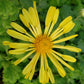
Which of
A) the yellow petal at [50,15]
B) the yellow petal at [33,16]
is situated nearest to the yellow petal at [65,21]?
the yellow petal at [50,15]

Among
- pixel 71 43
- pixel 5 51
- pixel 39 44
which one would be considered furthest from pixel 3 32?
pixel 71 43

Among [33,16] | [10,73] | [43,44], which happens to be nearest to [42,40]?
[43,44]

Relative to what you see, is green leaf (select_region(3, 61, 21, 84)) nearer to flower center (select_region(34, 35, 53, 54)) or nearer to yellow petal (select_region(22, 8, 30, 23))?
flower center (select_region(34, 35, 53, 54))

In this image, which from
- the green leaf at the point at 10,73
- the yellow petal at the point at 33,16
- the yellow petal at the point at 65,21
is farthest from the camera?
the green leaf at the point at 10,73

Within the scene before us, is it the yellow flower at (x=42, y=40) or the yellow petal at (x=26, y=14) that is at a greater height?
the yellow petal at (x=26, y=14)

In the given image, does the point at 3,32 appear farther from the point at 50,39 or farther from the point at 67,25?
the point at 67,25

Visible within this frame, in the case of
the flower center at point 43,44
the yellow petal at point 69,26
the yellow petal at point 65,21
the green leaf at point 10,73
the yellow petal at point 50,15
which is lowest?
the green leaf at point 10,73

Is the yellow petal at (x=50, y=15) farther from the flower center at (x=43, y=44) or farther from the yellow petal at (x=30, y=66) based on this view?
the yellow petal at (x=30, y=66)

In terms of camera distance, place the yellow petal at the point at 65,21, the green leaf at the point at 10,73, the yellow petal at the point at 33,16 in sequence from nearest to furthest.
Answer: the yellow petal at the point at 33,16 < the yellow petal at the point at 65,21 < the green leaf at the point at 10,73

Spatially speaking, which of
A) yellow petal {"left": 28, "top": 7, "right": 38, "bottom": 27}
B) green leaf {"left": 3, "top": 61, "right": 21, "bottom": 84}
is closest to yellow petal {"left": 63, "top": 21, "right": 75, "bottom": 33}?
yellow petal {"left": 28, "top": 7, "right": 38, "bottom": 27}
